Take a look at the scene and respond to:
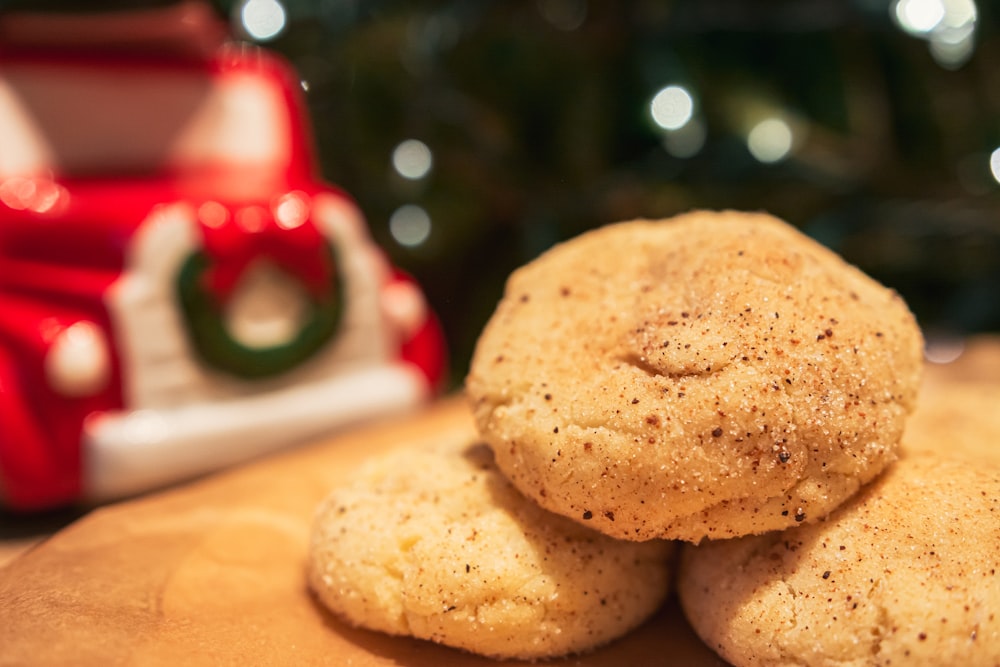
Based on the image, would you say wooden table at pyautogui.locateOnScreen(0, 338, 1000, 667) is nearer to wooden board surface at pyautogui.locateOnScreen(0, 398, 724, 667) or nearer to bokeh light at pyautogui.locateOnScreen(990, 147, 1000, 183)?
wooden board surface at pyautogui.locateOnScreen(0, 398, 724, 667)

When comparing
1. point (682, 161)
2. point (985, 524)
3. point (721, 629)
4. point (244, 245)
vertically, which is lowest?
point (721, 629)

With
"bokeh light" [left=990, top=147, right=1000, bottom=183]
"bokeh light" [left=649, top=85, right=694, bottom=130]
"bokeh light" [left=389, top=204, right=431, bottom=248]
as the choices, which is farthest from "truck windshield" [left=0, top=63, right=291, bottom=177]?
"bokeh light" [left=990, top=147, right=1000, bottom=183]

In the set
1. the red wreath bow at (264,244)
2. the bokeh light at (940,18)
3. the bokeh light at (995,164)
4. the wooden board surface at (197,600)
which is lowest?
the wooden board surface at (197,600)

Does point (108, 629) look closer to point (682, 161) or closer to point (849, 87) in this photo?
point (682, 161)

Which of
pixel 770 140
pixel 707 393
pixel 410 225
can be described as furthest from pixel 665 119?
pixel 707 393

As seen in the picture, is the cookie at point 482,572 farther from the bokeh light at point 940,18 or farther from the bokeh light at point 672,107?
the bokeh light at point 940,18

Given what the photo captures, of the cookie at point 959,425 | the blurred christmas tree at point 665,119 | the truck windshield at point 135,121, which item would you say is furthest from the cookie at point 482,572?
the blurred christmas tree at point 665,119

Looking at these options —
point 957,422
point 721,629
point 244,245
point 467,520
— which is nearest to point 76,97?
point 244,245

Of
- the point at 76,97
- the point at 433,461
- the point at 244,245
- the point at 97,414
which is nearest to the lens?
the point at 433,461
